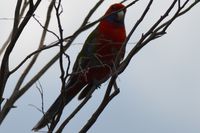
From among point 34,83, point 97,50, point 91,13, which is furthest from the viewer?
point 97,50

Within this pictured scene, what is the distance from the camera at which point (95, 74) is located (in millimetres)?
5336

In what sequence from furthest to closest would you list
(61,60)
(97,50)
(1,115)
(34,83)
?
(97,50) → (34,83) → (1,115) → (61,60)

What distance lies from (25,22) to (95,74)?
292cm

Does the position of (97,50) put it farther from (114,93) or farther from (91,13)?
(114,93)

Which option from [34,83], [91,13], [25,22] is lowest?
[34,83]

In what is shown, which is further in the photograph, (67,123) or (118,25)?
(118,25)

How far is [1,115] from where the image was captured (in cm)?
265

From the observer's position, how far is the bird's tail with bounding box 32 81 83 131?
2.52 metres

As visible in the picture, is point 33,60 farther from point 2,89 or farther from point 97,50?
point 97,50

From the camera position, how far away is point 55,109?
366cm

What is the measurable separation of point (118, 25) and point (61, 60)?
3.21 m

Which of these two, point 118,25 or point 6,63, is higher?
point 6,63

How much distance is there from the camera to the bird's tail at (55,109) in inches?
99.3

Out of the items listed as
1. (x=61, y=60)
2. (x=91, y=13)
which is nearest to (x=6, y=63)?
(x=61, y=60)
